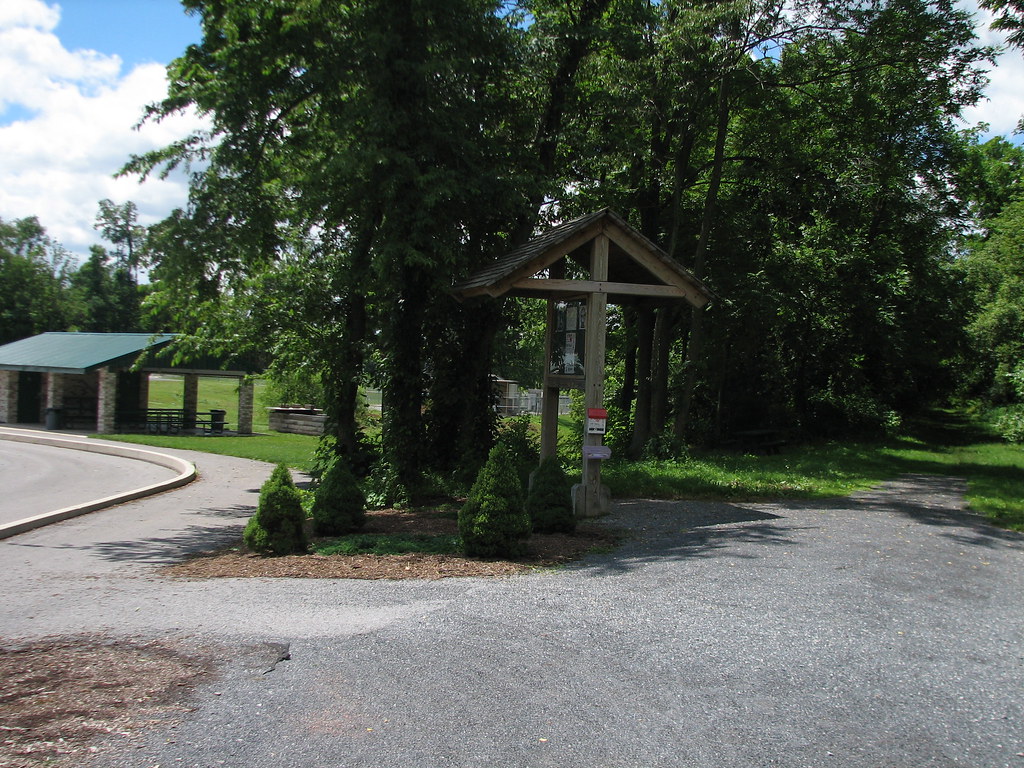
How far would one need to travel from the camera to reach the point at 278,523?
360 inches

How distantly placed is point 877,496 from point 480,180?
798 centimetres

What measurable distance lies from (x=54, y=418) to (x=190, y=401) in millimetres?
5493

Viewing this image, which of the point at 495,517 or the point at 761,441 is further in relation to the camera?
A: the point at 761,441

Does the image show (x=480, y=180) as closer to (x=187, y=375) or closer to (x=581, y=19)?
(x=581, y=19)

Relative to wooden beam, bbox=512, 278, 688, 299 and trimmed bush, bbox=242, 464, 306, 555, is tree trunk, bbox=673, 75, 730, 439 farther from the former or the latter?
trimmed bush, bbox=242, 464, 306, 555

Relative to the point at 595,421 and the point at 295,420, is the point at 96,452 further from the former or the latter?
the point at 595,421

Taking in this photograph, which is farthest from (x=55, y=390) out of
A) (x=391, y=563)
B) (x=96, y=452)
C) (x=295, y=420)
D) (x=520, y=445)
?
A: (x=391, y=563)

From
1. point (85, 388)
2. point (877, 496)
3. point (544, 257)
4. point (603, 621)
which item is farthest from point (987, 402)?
point (85, 388)

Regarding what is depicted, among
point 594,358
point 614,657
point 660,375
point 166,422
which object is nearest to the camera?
point 614,657

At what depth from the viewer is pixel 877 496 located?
13.0 meters

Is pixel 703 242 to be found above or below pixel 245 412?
above

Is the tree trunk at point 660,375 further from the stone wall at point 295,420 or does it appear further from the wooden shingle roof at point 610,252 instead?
the stone wall at point 295,420

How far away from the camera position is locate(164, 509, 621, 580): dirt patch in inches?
301

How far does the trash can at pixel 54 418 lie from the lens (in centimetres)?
3300
